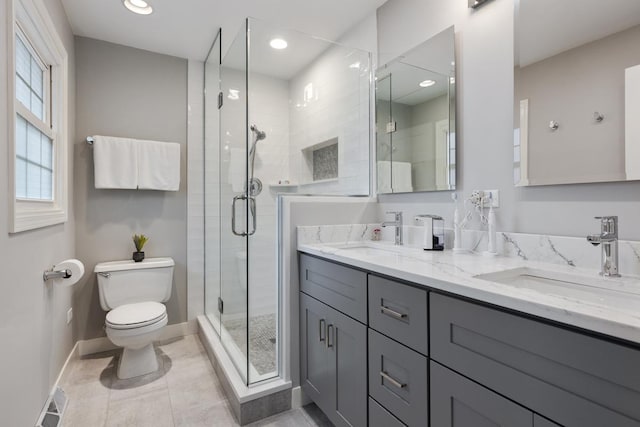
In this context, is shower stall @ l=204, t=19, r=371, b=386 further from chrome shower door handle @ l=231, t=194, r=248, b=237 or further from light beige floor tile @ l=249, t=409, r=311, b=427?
light beige floor tile @ l=249, t=409, r=311, b=427

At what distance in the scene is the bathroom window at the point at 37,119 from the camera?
4.61 ft

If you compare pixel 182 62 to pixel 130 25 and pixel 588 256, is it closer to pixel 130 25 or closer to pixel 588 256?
pixel 130 25

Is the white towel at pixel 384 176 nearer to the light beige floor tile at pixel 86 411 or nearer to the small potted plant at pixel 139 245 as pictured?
the small potted plant at pixel 139 245

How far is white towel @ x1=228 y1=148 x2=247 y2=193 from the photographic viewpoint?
6.70 ft

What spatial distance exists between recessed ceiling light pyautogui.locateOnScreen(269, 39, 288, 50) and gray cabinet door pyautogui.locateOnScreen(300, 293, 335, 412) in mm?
1637

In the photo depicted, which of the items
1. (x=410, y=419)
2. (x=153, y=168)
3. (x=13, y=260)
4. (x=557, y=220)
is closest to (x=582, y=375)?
(x=410, y=419)

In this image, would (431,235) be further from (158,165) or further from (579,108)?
(158,165)

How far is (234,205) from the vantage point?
2.09 meters

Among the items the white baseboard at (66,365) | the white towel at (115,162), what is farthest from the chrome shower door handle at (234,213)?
the white baseboard at (66,365)

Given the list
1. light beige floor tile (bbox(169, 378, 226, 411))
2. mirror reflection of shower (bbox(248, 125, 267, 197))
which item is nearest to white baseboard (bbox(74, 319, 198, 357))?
light beige floor tile (bbox(169, 378, 226, 411))

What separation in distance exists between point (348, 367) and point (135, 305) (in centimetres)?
169

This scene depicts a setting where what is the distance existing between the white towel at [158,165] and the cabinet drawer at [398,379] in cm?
212

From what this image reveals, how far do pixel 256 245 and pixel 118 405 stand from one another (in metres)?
1.21

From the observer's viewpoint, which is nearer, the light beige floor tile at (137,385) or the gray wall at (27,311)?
the gray wall at (27,311)
